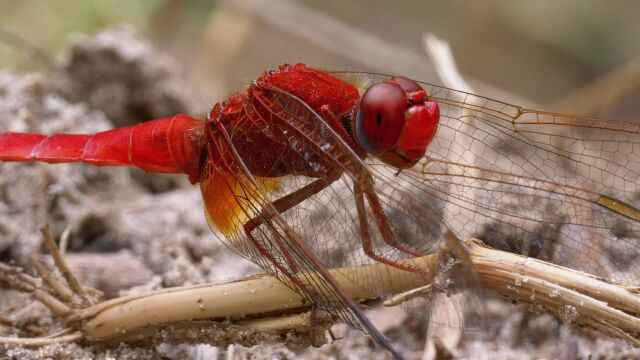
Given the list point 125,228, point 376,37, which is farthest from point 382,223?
point 376,37

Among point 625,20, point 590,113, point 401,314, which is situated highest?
point 625,20

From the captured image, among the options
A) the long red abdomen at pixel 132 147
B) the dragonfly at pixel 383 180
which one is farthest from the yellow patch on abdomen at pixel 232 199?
the long red abdomen at pixel 132 147

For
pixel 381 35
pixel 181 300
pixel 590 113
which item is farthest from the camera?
pixel 381 35

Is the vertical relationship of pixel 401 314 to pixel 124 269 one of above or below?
below

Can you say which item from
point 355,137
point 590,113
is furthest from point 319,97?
point 590,113

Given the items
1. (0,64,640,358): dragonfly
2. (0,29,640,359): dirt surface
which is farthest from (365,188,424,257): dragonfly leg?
(0,29,640,359): dirt surface

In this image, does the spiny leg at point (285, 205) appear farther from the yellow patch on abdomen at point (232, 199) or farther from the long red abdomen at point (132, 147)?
the long red abdomen at point (132, 147)

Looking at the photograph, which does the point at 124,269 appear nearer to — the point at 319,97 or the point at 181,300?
the point at 181,300

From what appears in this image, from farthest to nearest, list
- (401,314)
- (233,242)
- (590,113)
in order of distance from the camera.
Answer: (590,113) < (401,314) < (233,242)
